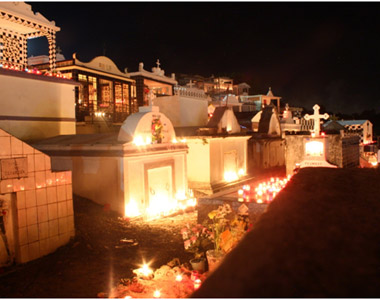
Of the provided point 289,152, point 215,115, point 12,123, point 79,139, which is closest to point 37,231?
point 79,139

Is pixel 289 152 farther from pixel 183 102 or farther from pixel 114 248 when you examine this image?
pixel 114 248

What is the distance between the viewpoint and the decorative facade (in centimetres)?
1483

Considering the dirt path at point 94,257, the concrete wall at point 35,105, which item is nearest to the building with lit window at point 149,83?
the concrete wall at point 35,105

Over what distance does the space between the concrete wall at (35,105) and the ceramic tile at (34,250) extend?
8.73 m

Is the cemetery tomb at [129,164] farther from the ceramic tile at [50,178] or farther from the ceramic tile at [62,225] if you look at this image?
the ceramic tile at [50,178]

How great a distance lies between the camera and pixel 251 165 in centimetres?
2275

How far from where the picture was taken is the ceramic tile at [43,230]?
780cm

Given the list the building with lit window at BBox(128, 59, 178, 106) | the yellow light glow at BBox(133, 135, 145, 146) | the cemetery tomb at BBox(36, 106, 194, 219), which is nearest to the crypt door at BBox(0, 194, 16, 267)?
the cemetery tomb at BBox(36, 106, 194, 219)

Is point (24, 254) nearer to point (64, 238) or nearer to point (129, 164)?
point (64, 238)

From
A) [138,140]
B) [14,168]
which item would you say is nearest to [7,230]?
[14,168]

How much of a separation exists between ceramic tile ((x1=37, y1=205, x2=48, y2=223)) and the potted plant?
12.8 feet

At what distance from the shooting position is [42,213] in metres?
7.91

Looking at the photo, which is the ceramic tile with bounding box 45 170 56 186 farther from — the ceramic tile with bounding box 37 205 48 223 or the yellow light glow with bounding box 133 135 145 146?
the yellow light glow with bounding box 133 135 145 146

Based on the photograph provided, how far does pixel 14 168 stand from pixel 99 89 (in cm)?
1752
